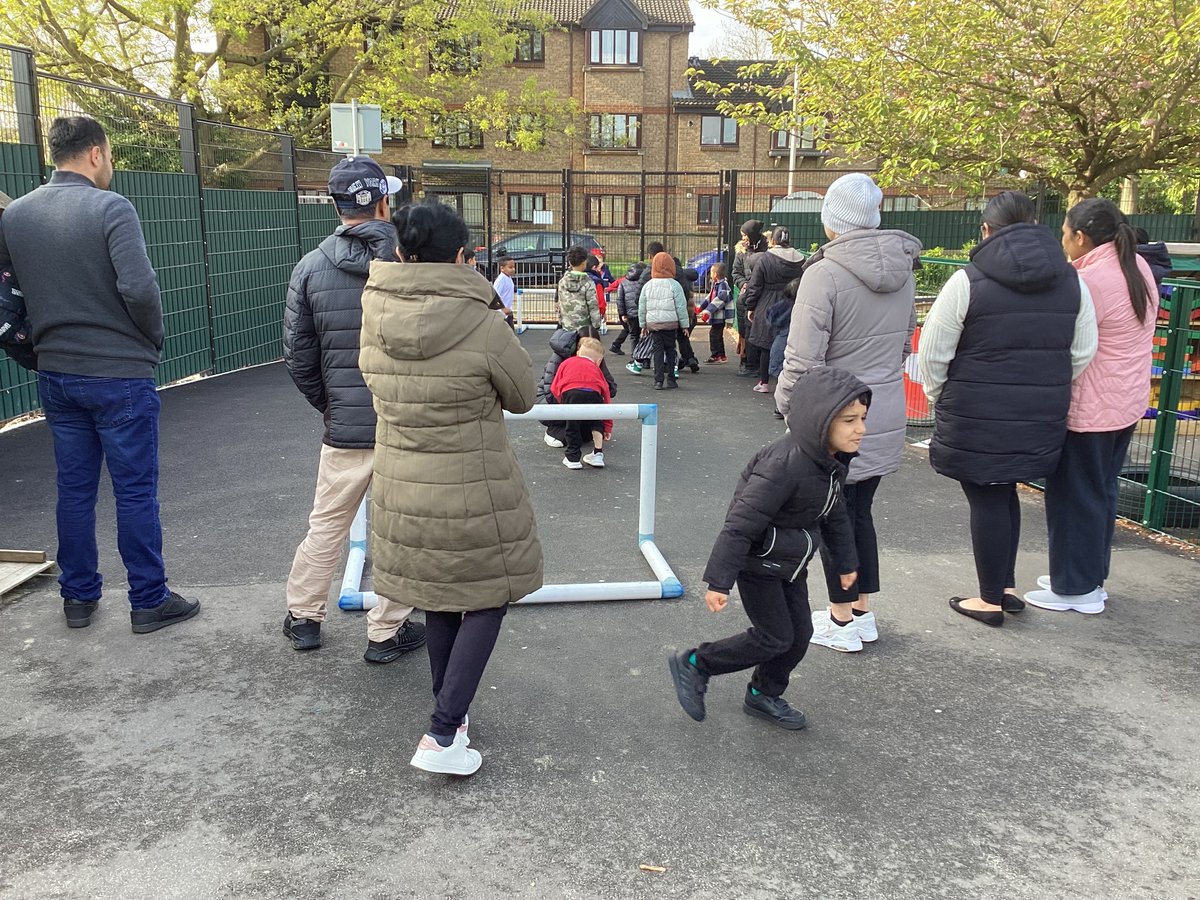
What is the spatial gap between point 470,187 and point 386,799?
20.5 meters

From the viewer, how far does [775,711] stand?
3711mm

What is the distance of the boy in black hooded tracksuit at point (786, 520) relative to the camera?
331 cm

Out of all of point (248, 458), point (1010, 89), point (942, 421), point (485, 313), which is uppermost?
point (1010, 89)

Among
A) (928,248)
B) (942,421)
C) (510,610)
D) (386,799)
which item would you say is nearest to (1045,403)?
(942,421)

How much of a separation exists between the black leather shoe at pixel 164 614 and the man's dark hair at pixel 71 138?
77.2 inches

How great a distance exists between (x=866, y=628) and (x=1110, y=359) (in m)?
1.70

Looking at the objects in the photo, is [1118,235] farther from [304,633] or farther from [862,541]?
[304,633]

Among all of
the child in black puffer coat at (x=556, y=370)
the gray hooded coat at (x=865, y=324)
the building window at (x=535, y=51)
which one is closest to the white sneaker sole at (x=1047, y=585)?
the gray hooded coat at (x=865, y=324)

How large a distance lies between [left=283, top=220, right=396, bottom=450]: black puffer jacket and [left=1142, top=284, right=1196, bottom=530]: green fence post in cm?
466

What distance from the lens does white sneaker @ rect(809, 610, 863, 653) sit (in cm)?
435

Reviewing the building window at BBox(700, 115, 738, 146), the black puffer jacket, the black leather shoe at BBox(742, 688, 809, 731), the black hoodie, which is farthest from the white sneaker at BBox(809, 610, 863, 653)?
the building window at BBox(700, 115, 738, 146)

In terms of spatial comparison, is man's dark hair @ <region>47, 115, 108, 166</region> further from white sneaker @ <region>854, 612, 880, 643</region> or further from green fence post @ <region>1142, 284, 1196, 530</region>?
green fence post @ <region>1142, 284, 1196, 530</region>

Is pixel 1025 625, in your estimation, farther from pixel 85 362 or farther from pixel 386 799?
pixel 85 362

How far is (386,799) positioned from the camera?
321 cm
